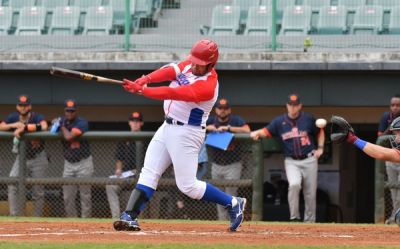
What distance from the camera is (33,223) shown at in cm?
977

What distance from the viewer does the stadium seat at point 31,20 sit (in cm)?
1424

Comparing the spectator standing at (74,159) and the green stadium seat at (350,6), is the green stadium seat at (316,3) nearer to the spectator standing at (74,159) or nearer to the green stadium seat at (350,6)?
the green stadium seat at (350,6)

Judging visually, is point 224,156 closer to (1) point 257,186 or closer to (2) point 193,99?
(1) point 257,186

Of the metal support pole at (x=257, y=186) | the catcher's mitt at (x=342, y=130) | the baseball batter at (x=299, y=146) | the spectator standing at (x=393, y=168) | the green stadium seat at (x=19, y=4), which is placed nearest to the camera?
the catcher's mitt at (x=342, y=130)

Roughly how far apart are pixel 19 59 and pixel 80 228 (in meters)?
5.08

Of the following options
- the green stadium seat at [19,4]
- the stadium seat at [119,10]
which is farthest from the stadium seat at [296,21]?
the green stadium seat at [19,4]

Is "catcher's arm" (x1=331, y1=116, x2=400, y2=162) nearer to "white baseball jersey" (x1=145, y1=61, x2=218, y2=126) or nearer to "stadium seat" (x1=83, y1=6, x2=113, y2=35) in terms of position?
"white baseball jersey" (x1=145, y1=61, x2=218, y2=126)

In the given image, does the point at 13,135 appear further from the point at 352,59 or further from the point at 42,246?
the point at 42,246

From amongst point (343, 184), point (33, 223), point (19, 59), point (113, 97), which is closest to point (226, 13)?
point (113, 97)

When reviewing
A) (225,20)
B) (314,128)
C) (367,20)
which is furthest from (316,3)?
(314,128)

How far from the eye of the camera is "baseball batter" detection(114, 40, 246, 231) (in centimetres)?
798

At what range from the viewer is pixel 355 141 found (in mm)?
8469

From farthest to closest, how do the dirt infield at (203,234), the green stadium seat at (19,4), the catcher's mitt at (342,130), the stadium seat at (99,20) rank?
the green stadium seat at (19,4) < the stadium seat at (99,20) < the catcher's mitt at (342,130) < the dirt infield at (203,234)

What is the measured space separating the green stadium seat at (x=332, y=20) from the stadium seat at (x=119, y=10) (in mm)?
2579
